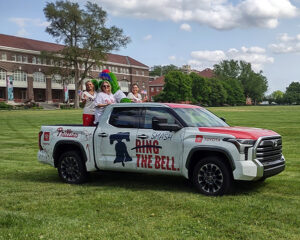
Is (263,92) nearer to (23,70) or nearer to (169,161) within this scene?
(23,70)

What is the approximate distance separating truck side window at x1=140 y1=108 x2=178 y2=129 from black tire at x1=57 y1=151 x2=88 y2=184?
5.95ft

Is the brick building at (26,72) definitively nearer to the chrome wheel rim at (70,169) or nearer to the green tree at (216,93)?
the green tree at (216,93)

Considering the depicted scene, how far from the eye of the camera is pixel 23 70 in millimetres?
82188

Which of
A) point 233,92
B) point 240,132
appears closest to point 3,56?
point 233,92

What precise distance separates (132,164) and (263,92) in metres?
143

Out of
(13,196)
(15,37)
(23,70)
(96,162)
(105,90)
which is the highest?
(15,37)

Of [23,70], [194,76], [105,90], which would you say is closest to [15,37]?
[23,70]

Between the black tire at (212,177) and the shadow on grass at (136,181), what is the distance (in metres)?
Answer: 0.35

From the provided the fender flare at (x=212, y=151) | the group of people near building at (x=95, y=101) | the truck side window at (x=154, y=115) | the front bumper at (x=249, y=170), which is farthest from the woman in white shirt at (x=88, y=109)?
the front bumper at (x=249, y=170)

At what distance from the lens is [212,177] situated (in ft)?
22.9

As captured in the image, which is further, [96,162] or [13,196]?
[96,162]

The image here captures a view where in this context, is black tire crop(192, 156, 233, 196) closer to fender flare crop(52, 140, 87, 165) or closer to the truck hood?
the truck hood

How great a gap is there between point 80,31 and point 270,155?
70794 mm

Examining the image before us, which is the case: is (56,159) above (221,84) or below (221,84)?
below
